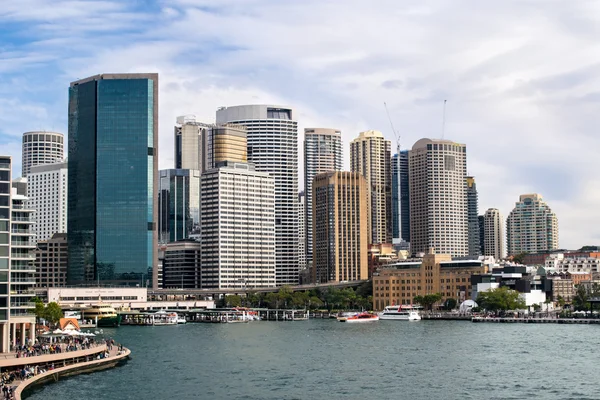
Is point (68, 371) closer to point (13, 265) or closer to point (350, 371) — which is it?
point (13, 265)

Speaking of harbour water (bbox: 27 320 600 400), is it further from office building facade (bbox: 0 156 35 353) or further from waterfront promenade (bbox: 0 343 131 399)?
office building facade (bbox: 0 156 35 353)

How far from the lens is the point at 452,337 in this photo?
192125mm

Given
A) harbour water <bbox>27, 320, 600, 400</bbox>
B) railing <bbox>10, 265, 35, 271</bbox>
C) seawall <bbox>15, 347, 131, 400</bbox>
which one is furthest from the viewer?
railing <bbox>10, 265, 35, 271</bbox>

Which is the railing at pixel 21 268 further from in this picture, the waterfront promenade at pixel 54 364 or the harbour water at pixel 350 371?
the harbour water at pixel 350 371

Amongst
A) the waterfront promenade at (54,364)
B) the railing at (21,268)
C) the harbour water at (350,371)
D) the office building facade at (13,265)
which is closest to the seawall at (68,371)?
the waterfront promenade at (54,364)

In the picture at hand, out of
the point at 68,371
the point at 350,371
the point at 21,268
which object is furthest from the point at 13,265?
the point at 350,371

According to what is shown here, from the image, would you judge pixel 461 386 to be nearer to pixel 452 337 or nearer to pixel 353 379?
pixel 353 379

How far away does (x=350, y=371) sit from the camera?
128 metres

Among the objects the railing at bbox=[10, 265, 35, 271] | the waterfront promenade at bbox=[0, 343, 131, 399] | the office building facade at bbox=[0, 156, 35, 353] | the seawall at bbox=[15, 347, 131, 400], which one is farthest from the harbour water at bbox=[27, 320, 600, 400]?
the railing at bbox=[10, 265, 35, 271]

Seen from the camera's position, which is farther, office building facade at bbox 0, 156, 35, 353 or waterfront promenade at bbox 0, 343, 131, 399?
office building facade at bbox 0, 156, 35, 353

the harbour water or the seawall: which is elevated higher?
the seawall

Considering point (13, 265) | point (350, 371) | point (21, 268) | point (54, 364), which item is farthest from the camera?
point (21, 268)

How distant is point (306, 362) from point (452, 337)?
60683mm

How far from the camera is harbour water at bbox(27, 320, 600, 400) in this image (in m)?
106
